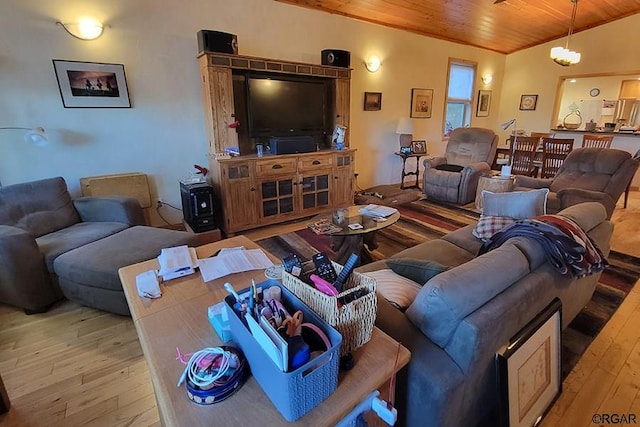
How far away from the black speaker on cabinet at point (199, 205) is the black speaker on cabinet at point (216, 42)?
1.32 m

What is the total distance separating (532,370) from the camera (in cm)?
135

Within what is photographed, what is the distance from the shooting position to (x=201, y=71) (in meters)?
3.37

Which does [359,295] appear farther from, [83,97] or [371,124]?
[371,124]

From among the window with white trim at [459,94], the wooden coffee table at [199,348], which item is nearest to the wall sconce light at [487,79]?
the window with white trim at [459,94]

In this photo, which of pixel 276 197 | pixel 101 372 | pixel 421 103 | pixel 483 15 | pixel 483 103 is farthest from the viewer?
pixel 483 103

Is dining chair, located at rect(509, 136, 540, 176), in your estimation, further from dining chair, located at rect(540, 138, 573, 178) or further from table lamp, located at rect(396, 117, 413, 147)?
table lamp, located at rect(396, 117, 413, 147)

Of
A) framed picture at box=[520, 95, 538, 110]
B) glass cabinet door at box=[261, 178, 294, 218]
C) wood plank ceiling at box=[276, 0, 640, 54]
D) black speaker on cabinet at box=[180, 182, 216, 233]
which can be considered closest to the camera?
black speaker on cabinet at box=[180, 182, 216, 233]

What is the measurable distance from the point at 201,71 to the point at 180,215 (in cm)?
157

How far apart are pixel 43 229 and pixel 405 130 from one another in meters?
4.62

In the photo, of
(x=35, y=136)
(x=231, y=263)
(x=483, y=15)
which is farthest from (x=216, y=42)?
(x=483, y=15)

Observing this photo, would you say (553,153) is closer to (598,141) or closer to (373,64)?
(598,141)

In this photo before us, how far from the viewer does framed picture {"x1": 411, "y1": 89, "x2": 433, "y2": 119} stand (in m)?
5.43

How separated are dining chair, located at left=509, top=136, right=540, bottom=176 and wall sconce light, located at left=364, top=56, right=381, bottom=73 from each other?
2325 mm

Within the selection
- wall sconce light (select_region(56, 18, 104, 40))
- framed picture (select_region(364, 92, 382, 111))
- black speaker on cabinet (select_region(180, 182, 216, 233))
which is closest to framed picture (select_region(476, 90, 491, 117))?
framed picture (select_region(364, 92, 382, 111))
